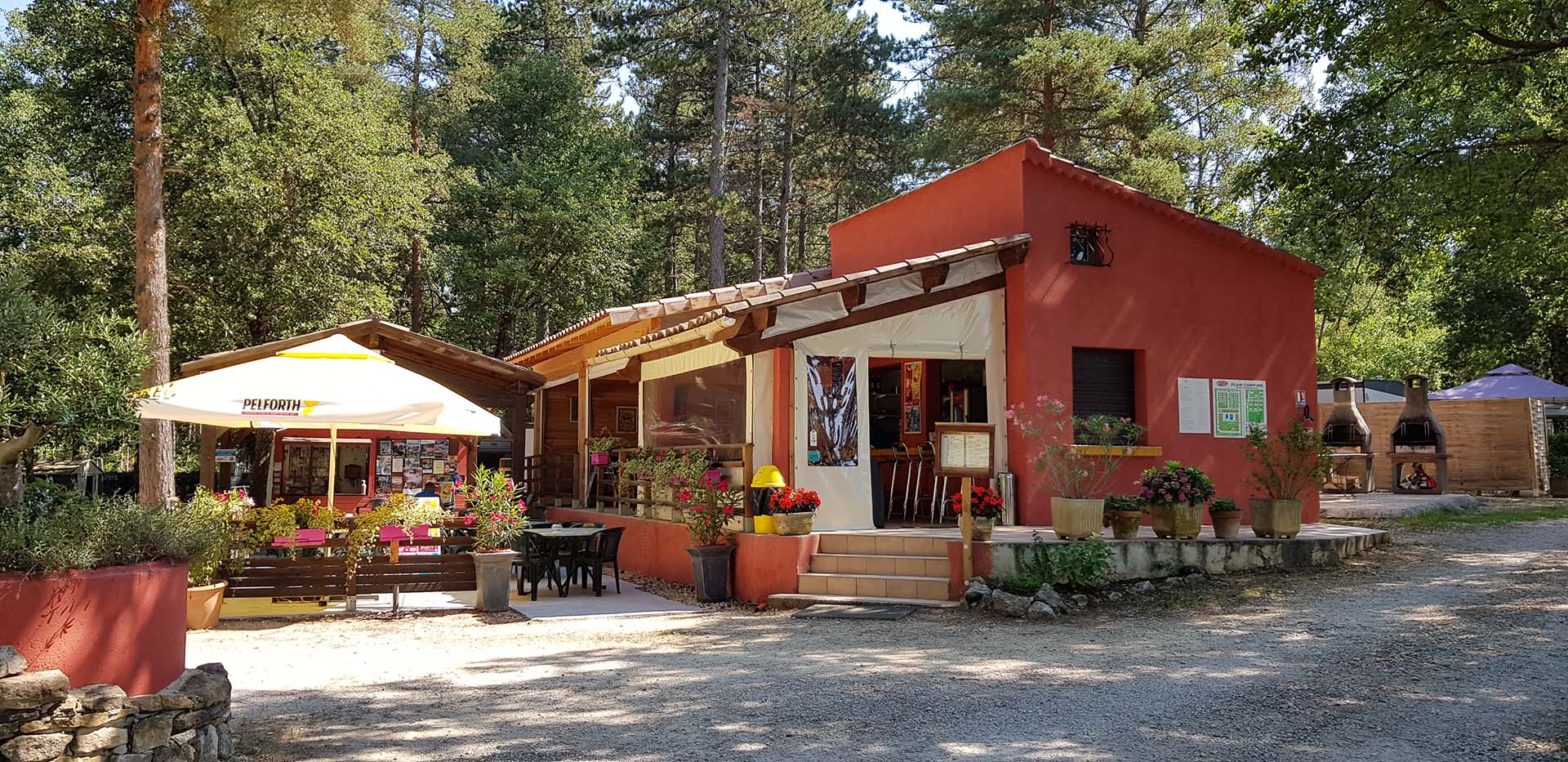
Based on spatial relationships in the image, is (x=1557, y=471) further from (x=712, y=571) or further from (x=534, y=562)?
(x=534, y=562)

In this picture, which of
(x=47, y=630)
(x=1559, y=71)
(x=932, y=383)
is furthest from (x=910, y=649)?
(x=1559, y=71)

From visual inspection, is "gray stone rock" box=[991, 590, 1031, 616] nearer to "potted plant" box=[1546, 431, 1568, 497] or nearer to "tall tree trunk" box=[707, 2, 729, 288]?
"potted plant" box=[1546, 431, 1568, 497]

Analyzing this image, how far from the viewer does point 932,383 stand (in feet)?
43.9

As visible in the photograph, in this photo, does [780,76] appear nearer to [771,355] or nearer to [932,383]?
[932,383]

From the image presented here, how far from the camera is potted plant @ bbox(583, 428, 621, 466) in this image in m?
14.2

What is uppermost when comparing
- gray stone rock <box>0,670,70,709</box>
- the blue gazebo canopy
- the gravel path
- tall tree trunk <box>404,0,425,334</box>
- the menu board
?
tall tree trunk <box>404,0,425,334</box>

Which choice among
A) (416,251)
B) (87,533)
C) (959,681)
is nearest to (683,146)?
(416,251)

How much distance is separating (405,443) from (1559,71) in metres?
16.0

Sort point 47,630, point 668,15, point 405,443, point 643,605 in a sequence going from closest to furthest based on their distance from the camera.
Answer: point 47,630 < point 643,605 < point 405,443 < point 668,15

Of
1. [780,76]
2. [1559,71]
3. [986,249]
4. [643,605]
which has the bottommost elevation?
[643,605]

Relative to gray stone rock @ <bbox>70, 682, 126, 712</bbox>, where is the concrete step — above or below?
below

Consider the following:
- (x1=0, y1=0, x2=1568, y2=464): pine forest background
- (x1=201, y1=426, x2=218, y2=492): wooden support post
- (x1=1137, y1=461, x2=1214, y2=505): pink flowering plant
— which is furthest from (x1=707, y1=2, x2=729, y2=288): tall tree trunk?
(x1=1137, y1=461, x2=1214, y2=505): pink flowering plant

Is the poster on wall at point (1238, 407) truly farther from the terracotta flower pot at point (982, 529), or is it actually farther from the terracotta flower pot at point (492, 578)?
the terracotta flower pot at point (492, 578)

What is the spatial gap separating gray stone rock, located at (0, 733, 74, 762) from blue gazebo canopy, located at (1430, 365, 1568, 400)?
21868mm
